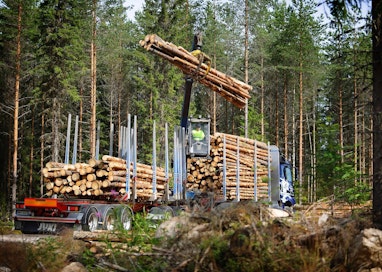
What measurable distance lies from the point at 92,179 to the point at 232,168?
6833 mm

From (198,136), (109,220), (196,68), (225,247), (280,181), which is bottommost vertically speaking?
(109,220)

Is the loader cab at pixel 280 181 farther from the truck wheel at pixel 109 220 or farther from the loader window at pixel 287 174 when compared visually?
the truck wheel at pixel 109 220

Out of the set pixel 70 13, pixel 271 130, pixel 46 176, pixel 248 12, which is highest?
pixel 248 12

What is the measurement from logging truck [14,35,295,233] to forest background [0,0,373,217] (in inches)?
88.0

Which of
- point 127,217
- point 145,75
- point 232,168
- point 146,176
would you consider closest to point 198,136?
point 232,168

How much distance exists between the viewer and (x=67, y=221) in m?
12.4

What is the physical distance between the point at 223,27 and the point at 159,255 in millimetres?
36495

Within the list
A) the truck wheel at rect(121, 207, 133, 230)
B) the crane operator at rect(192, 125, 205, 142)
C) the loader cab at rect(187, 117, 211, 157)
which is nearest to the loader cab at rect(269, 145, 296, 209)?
the loader cab at rect(187, 117, 211, 157)

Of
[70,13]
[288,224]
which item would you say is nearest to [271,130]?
[70,13]

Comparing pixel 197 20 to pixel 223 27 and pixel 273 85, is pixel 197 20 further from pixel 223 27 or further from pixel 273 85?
pixel 273 85

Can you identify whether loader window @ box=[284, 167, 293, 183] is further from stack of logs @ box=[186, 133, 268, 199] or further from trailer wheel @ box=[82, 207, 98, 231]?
trailer wheel @ box=[82, 207, 98, 231]

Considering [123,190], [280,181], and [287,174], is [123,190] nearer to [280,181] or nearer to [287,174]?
[280,181]

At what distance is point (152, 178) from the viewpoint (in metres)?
15.6

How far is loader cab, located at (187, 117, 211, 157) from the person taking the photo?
1769 cm
